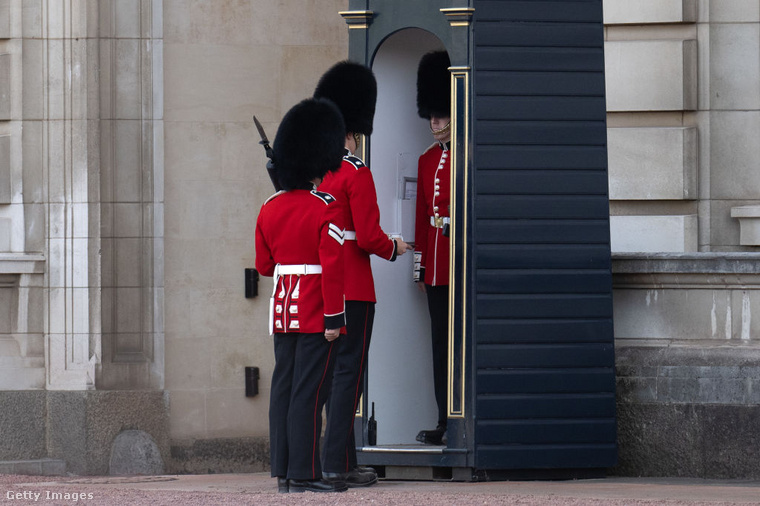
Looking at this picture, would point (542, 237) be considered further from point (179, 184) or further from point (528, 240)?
point (179, 184)

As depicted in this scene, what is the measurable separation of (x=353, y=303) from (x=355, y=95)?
92 centimetres

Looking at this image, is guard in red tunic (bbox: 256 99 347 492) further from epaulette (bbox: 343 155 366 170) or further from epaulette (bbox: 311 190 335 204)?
epaulette (bbox: 343 155 366 170)

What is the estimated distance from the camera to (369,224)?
552 centimetres

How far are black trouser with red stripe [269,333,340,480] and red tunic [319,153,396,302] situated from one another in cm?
37

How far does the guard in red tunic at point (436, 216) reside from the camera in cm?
600

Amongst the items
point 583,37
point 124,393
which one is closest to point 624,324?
point 583,37

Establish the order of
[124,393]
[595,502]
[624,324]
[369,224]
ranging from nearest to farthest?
[595,502], [369,224], [624,324], [124,393]

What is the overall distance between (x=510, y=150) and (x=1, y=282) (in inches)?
121

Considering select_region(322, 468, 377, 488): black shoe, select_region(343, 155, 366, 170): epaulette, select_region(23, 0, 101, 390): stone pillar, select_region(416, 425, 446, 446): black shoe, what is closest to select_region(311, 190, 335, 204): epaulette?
select_region(343, 155, 366, 170): epaulette

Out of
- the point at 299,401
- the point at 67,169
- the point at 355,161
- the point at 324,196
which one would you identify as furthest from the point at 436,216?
the point at 67,169

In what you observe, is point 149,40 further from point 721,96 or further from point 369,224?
point 721,96

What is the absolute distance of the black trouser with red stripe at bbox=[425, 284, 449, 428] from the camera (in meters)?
6.04

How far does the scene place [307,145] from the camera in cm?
535
